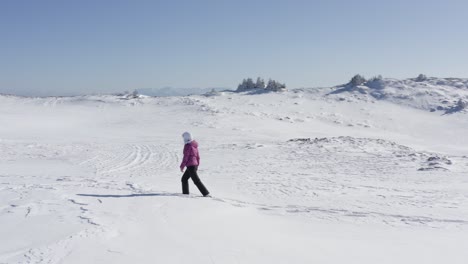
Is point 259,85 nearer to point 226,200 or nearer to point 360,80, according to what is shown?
point 360,80

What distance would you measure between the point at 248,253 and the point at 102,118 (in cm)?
Result: 2961

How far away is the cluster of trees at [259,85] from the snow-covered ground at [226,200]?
19.3m

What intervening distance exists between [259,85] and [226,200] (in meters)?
39.5

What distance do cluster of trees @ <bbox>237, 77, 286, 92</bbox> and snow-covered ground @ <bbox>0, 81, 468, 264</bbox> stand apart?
1927cm

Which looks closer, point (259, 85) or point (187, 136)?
point (187, 136)

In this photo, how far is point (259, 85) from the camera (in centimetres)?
4788

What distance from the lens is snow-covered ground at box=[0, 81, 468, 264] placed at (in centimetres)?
A: 534

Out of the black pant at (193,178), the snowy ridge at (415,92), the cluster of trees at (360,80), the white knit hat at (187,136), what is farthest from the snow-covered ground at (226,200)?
the cluster of trees at (360,80)

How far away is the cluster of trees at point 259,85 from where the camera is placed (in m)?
46.0

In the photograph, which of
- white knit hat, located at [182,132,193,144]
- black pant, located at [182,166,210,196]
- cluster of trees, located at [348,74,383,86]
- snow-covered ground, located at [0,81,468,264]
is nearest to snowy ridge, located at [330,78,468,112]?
cluster of trees, located at [348,74,383,86]

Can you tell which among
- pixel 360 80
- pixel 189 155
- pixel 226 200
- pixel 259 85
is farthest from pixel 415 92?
pixel 189 155

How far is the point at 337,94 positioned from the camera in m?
43.4

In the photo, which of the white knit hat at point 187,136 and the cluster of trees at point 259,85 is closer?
the white knit hat at point 187,136

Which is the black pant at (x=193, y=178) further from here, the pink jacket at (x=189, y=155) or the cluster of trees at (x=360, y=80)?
the cluster of trees at (x=360, y=80)
